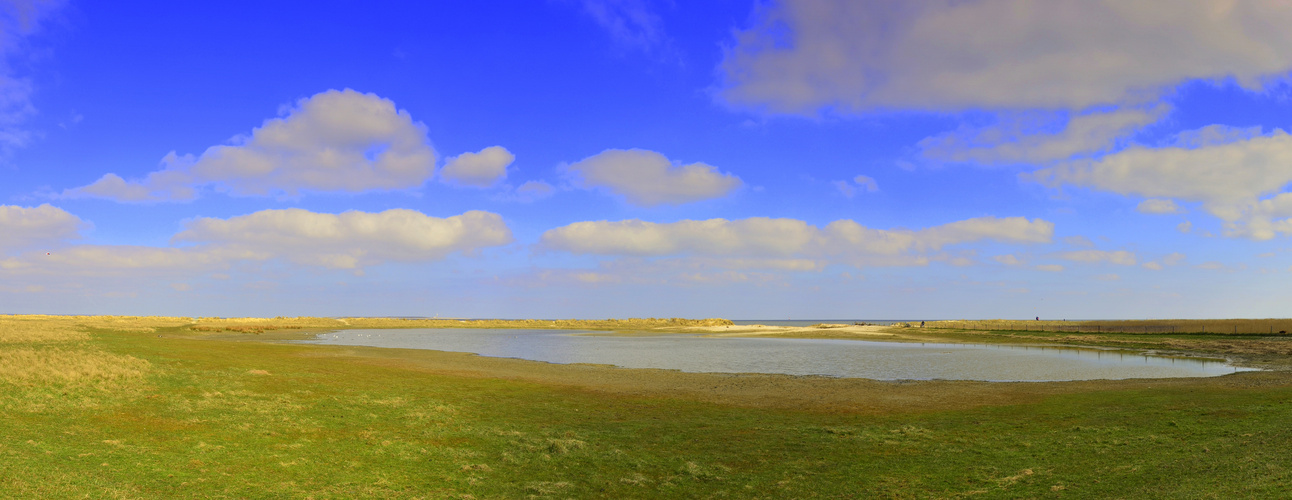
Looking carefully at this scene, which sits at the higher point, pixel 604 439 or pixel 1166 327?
pixel 1166 327

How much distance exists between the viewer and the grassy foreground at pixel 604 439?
12.9m

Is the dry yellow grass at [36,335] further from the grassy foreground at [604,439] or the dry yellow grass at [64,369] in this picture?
the grassy foreground at [604,439]

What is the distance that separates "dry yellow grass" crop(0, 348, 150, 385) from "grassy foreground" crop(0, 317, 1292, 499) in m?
0.14

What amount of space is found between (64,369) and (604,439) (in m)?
21.1

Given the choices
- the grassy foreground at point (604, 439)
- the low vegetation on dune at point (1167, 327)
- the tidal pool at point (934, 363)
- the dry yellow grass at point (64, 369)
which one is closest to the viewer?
the grassy foreground at point (604, 439)

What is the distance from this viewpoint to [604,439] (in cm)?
1864

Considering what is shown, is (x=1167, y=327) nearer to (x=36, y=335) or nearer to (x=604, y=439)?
(x=604, y=439)

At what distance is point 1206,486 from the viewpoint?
1100 cm

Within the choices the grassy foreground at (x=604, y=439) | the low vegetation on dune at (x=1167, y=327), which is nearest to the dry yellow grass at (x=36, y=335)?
the grassy foreground at (x=604, y=439)

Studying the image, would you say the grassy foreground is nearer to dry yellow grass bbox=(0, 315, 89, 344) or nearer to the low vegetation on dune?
dry yellow grass bbox=(0, 315, 89, 344)

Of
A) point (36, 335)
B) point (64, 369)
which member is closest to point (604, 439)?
point (64, 369)

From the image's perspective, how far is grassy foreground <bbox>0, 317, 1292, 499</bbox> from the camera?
12.9 meters

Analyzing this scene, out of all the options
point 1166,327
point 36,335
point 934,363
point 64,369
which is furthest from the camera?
point 1166,327

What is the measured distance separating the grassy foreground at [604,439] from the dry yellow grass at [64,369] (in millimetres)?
143
